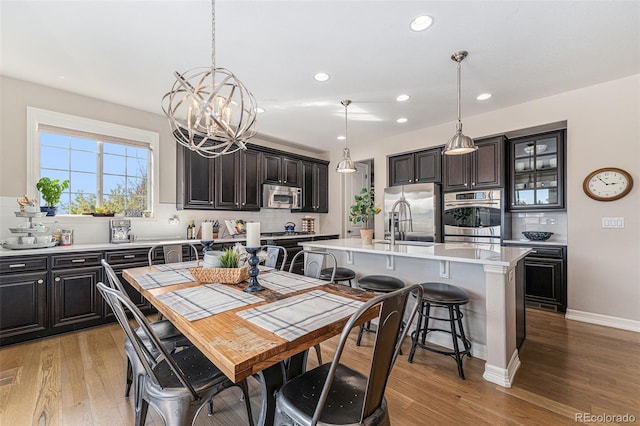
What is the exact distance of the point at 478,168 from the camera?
4.14 m

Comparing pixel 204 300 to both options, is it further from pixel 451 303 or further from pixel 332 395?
pixel 451 303

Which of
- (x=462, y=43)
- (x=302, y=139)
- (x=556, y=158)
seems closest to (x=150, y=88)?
(x=302, y=139)

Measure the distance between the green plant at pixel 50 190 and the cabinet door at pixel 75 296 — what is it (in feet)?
2.78

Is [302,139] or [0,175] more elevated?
[302,139]

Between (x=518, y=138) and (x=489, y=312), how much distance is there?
10.3 feet

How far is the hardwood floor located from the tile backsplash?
127 centimetres

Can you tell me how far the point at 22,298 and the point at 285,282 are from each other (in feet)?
9.16

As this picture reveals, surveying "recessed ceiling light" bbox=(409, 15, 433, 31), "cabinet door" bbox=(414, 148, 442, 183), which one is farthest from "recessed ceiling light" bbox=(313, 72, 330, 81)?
"cabinet door" bbox=(414, 148, 442, 183)

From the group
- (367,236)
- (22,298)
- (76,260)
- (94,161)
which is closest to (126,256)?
(76,260)

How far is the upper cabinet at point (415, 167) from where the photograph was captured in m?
4.58

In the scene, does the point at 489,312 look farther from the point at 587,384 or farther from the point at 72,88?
the point at 72,88

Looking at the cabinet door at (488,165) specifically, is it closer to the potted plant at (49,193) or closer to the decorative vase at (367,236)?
the decorative vase at (367,236)

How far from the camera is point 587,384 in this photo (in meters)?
2.00

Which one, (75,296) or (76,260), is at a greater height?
(76,260)
